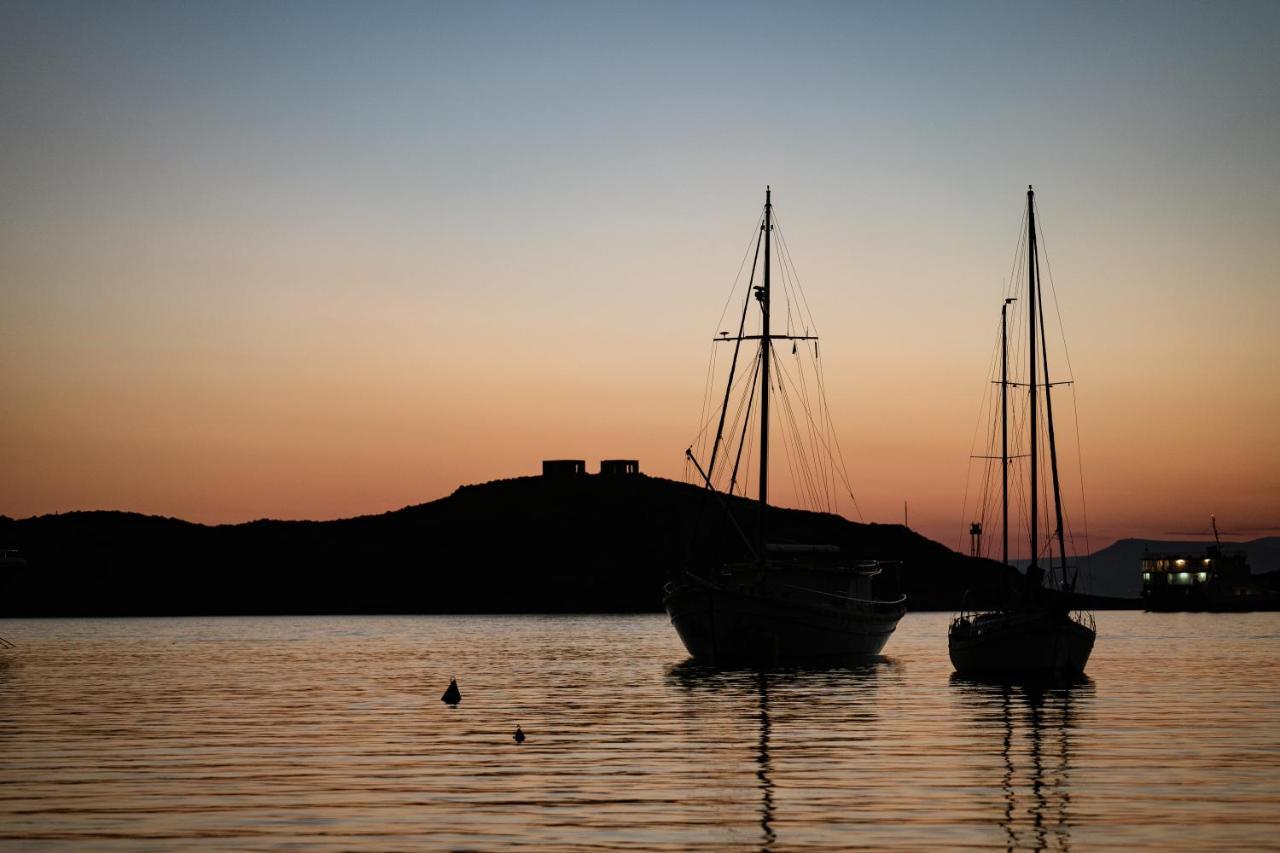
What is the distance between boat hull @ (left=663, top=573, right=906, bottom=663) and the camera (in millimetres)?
71938

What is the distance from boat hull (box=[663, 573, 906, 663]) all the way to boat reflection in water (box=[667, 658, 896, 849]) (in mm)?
1004

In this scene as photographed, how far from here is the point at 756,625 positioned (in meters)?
72.2

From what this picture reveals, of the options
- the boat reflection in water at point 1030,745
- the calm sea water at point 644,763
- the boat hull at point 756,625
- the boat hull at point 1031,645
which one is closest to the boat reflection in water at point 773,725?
the calm sea water at point 644,763

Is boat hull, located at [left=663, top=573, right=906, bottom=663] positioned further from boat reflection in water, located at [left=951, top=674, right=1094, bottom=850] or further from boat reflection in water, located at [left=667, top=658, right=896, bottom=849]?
boat reflection in water, located at [left=951, top=674, right=1094, bottom=850]

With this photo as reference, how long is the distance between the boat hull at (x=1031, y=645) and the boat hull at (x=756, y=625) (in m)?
10.2

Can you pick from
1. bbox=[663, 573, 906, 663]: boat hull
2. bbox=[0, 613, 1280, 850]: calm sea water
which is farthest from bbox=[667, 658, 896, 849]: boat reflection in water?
bbox=[663, 573, 906, 663]: boat hull

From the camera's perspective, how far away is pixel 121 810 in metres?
27.5

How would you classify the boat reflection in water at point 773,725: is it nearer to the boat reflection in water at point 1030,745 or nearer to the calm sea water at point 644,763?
the calm sea water at point 644,763

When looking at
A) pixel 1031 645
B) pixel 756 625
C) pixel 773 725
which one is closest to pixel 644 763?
pixel 773 725

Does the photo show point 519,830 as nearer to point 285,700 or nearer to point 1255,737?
point 1255,737

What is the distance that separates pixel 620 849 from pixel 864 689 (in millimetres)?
38683

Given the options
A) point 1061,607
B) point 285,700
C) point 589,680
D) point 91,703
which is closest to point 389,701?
point 285,700

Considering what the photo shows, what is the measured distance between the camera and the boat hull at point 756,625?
236 ft

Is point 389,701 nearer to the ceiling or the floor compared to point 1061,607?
nearer to the floor
